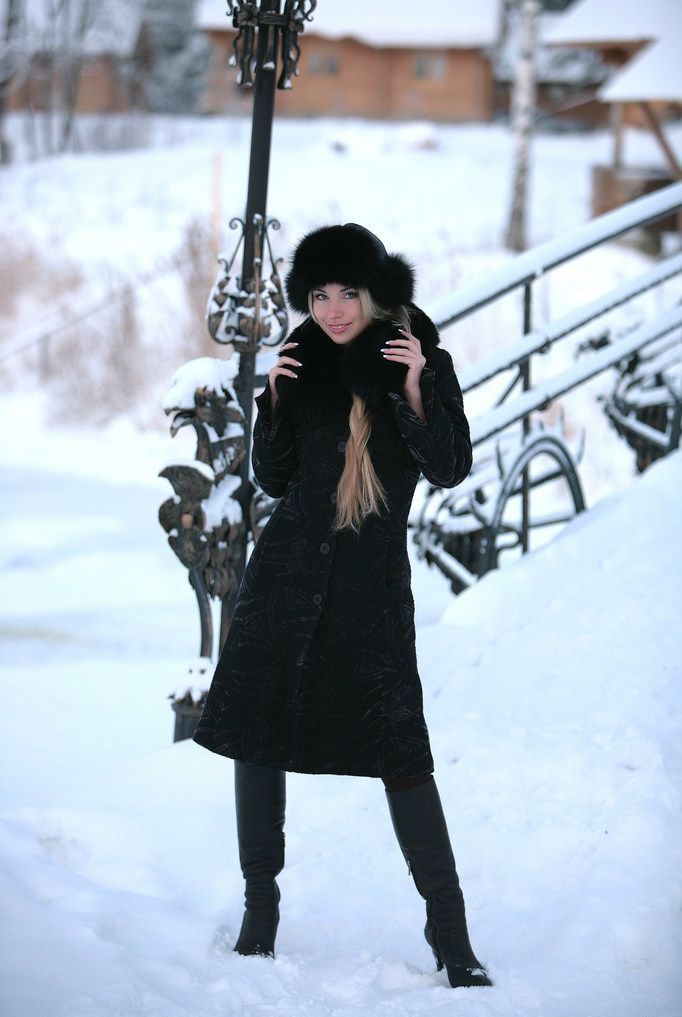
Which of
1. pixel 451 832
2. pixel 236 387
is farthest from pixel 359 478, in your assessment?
pixel 236 387

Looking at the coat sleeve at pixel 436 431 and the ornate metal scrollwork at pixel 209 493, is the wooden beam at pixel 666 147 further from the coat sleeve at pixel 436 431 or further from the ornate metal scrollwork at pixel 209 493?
the coat sleeve at pixel 436 431

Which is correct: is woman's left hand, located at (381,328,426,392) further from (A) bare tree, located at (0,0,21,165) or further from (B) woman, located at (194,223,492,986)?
(A) bare tree, located at (0,0,21,165)

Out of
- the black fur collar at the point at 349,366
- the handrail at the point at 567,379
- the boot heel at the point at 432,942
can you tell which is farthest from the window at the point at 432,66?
the boot heel at the point at 432,942

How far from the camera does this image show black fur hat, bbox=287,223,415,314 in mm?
2326

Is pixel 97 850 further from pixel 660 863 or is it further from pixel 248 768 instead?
pixel 660 863

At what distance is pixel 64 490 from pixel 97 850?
19.1ft

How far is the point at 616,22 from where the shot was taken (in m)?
20.8

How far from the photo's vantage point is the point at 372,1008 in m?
2.30

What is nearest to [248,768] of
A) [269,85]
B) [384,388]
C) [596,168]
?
[384,388]

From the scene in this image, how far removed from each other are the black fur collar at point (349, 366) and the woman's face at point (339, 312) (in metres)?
0.02

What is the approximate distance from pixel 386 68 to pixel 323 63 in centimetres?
182

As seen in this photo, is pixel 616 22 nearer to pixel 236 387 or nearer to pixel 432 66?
pixel 432 66

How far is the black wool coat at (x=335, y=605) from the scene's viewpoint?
2.36 m

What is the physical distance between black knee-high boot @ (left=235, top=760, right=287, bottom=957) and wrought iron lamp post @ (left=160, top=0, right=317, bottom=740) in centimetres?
96
